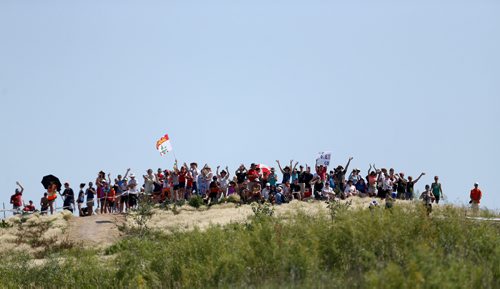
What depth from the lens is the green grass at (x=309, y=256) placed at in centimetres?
2598

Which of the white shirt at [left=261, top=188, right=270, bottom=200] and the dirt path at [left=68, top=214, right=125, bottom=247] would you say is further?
the white shirt at [left=261, top=188, right=270, bottom=200]

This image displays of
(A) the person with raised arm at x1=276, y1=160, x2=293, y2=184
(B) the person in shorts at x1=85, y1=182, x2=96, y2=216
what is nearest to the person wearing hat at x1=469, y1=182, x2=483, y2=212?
(A) the person with raised arm at x1=276, y1=160, x2=293, y2=184

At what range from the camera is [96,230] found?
43500 millimetres

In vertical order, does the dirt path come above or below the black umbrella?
below

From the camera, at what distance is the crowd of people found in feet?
143

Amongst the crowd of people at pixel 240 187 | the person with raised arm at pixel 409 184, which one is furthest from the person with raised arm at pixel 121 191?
the person with raised arm at pixel 409 184

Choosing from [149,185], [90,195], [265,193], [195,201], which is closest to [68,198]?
[90,195]

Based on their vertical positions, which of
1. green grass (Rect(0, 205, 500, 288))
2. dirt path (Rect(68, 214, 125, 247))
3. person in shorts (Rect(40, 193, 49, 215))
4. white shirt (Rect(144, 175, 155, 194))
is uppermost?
white shirt (Rect(144, 175, 155, 194))

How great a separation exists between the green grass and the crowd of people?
7.40 metres

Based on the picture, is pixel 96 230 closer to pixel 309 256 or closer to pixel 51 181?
pixel 51 181

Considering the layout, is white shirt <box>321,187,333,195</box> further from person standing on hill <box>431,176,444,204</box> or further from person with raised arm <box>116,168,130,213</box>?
person with raised arm <box>116,168,130,213</box>

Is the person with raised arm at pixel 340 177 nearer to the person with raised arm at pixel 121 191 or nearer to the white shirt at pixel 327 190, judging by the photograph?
the white shirt at pixel 327 190

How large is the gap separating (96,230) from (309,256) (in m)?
17.3

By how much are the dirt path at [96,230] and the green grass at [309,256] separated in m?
5.73
